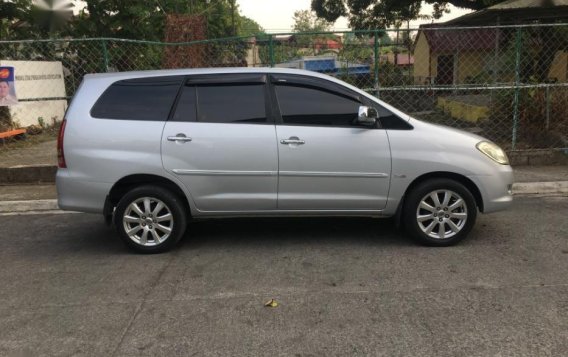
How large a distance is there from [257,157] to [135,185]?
1.23 metres

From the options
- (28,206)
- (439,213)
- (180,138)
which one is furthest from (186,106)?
(28,206)

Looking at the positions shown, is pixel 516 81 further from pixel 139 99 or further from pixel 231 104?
pixel 139 99

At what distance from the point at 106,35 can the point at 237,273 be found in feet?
52.8

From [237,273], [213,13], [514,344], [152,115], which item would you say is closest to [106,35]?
[213,13]

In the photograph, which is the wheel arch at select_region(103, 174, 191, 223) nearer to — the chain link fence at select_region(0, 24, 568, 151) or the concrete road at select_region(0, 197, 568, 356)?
the concrete road at select_region(0, 197, 568, 356)

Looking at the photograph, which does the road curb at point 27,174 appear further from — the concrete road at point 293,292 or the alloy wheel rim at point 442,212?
the alloy wheel rim at point 442,212

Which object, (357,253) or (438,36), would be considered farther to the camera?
(438,36)

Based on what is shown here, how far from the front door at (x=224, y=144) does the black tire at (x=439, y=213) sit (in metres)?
1.33

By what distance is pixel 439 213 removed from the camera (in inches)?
197

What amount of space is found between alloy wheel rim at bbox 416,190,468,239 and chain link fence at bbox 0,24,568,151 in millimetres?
3456

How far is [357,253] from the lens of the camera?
16.3ft

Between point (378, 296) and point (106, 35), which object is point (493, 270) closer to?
point (378, 296)

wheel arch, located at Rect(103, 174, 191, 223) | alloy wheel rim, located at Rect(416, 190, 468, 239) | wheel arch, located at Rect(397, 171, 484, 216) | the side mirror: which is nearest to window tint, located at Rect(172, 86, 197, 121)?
wheel arch, located at Rect(103, 174, 191, 223)

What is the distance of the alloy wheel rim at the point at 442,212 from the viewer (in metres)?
4.97
